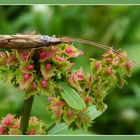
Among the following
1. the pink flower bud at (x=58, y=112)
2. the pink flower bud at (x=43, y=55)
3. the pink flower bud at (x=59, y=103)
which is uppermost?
the pink flower bud at (x=43, y=55)

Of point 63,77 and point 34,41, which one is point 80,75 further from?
point 34,41

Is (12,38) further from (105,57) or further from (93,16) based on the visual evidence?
(93,16)

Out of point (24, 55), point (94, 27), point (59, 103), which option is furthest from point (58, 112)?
point (94, 27)

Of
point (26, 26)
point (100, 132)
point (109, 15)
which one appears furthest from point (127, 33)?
point (100, 132)

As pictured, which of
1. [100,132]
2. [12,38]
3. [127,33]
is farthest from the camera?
[127,33]

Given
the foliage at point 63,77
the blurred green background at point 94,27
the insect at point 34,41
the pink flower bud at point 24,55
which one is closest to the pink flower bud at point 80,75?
the foliage at point 63,77

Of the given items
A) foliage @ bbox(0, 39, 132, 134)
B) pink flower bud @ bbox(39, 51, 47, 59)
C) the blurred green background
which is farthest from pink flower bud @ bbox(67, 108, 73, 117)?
the blurred green background

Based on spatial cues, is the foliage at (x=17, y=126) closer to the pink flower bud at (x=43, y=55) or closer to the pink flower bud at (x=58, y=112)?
the pink flower bud at (x=58, y=112)
